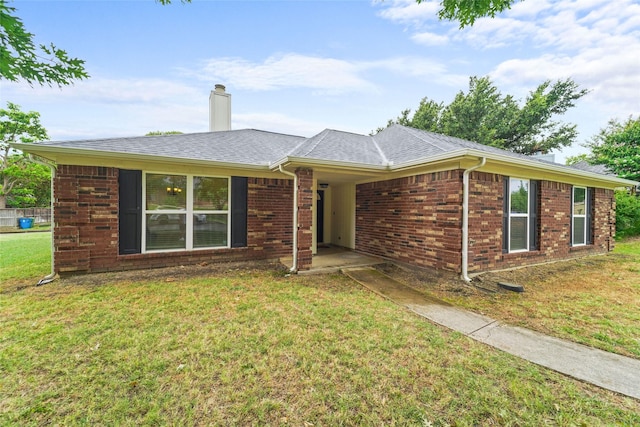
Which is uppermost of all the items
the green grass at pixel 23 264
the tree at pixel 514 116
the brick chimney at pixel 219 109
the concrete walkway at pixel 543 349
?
the tree at pixel 514 116

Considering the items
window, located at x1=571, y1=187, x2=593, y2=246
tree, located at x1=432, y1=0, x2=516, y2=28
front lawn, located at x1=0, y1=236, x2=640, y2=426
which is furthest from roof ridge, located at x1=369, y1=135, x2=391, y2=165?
window, located at x1=571, y1=187, x2=593, y2=246

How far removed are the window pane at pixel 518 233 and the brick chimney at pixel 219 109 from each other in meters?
10.2

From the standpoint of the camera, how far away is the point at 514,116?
17.9 m

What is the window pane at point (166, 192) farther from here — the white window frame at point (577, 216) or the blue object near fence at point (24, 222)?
the blue object near fence at point (24, 222)

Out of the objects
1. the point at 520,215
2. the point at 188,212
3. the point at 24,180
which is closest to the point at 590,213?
the point at 520,215

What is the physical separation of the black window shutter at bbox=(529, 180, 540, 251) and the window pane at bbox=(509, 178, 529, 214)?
0.20 metres

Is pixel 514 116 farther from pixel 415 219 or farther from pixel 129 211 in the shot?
pixel 129 211

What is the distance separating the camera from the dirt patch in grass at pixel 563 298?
3.23 metres

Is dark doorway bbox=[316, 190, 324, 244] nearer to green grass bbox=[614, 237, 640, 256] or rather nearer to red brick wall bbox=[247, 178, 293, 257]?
red brick wall bbox=[247, 178, 293, 257]

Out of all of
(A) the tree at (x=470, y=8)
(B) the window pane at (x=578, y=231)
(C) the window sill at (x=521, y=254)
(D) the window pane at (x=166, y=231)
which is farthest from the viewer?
(B) the window pane at (x=578, y=231)

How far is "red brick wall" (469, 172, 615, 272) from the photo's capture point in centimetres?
552

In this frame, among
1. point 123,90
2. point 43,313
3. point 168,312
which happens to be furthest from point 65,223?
point 123,90

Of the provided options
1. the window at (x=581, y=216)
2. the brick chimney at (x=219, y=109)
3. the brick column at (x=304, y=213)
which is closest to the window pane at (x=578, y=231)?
the window at (x=581, y=216)

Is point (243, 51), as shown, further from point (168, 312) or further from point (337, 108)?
point (168, 312)
